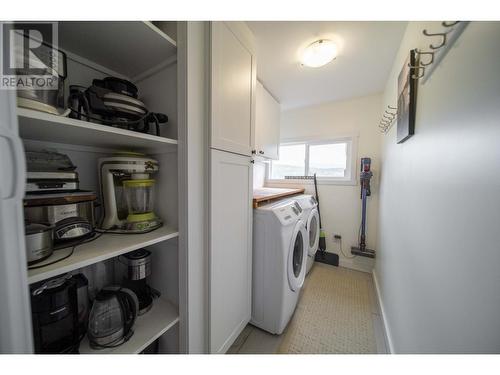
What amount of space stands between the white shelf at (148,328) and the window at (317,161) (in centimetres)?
241

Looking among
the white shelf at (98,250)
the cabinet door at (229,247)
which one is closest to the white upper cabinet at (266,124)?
the cabinet door at (229,247)

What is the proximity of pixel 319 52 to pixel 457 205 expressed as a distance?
1451 mm

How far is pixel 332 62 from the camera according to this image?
1626mm

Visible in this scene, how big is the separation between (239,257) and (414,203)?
1094mm

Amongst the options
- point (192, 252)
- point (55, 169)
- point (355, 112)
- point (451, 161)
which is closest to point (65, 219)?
point (55, 169)

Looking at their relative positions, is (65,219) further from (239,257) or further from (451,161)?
(451,161)

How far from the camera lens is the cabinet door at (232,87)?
0.92 meters

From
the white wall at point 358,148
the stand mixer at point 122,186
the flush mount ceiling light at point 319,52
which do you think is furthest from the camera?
the white wall at point 358,148

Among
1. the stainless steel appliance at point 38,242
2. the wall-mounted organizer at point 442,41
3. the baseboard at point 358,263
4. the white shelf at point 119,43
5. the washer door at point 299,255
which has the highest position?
the white shelf at point 119,43

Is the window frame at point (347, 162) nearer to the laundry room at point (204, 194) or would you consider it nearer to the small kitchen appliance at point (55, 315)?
the laundry room at point (204, 194)

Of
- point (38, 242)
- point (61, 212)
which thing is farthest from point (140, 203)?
point (38, 242)

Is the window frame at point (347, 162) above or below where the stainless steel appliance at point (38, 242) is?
above

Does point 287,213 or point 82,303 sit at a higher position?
point 287,213

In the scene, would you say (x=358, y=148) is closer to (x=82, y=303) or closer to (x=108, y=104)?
(x=108, y=104)
